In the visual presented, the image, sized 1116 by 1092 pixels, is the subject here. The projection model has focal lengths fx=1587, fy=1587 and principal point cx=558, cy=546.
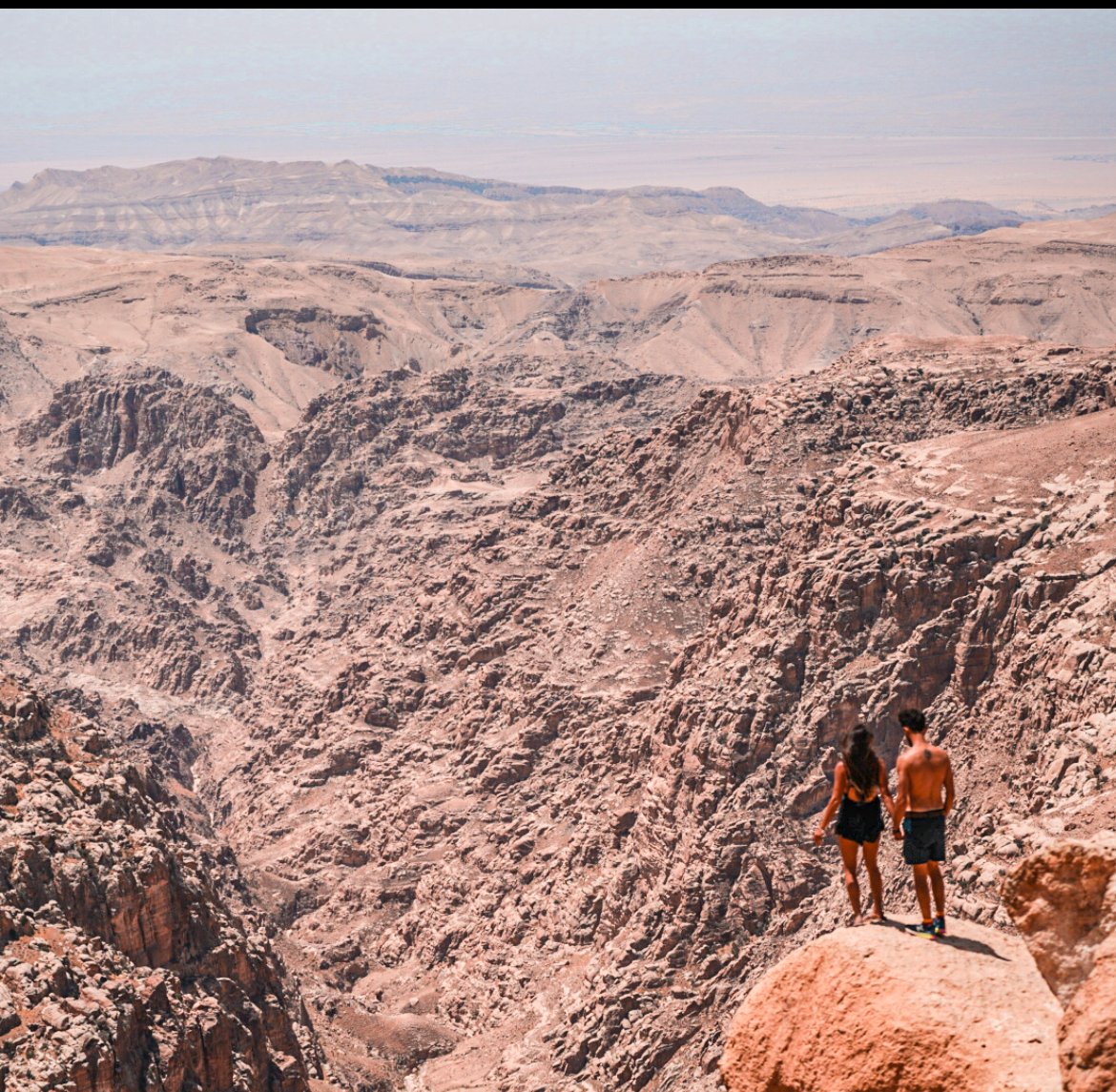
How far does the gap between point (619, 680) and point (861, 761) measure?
212ft

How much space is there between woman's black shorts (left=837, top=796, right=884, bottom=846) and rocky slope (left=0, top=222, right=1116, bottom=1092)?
2099 cm

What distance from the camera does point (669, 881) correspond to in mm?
61750

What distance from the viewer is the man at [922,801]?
1805 cm

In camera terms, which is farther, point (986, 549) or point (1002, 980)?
point (986, 549)

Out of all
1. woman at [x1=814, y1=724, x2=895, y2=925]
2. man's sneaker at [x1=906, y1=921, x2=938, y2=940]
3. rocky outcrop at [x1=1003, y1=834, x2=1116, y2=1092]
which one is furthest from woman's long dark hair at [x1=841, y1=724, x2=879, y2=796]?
rocky outcrop at [x1=1003, y1=834, x2=1116, y2=1092]

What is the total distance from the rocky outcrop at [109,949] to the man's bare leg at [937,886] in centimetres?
2622

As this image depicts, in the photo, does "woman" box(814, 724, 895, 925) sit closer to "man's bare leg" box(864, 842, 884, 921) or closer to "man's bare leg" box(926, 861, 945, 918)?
"man's bare leg" box(864, 842, 884, 921)

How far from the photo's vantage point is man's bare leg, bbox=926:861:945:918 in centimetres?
1753

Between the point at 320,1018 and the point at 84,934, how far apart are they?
2386cm

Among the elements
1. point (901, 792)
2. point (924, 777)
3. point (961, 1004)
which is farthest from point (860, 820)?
point (961, 1004)

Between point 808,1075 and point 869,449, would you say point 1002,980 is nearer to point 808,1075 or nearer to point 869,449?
point 808,1075

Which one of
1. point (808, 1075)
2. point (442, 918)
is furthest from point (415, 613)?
point (808, 1075)

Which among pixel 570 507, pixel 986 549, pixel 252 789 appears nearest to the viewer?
pixel 986 549

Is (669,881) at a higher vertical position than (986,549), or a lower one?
lower
